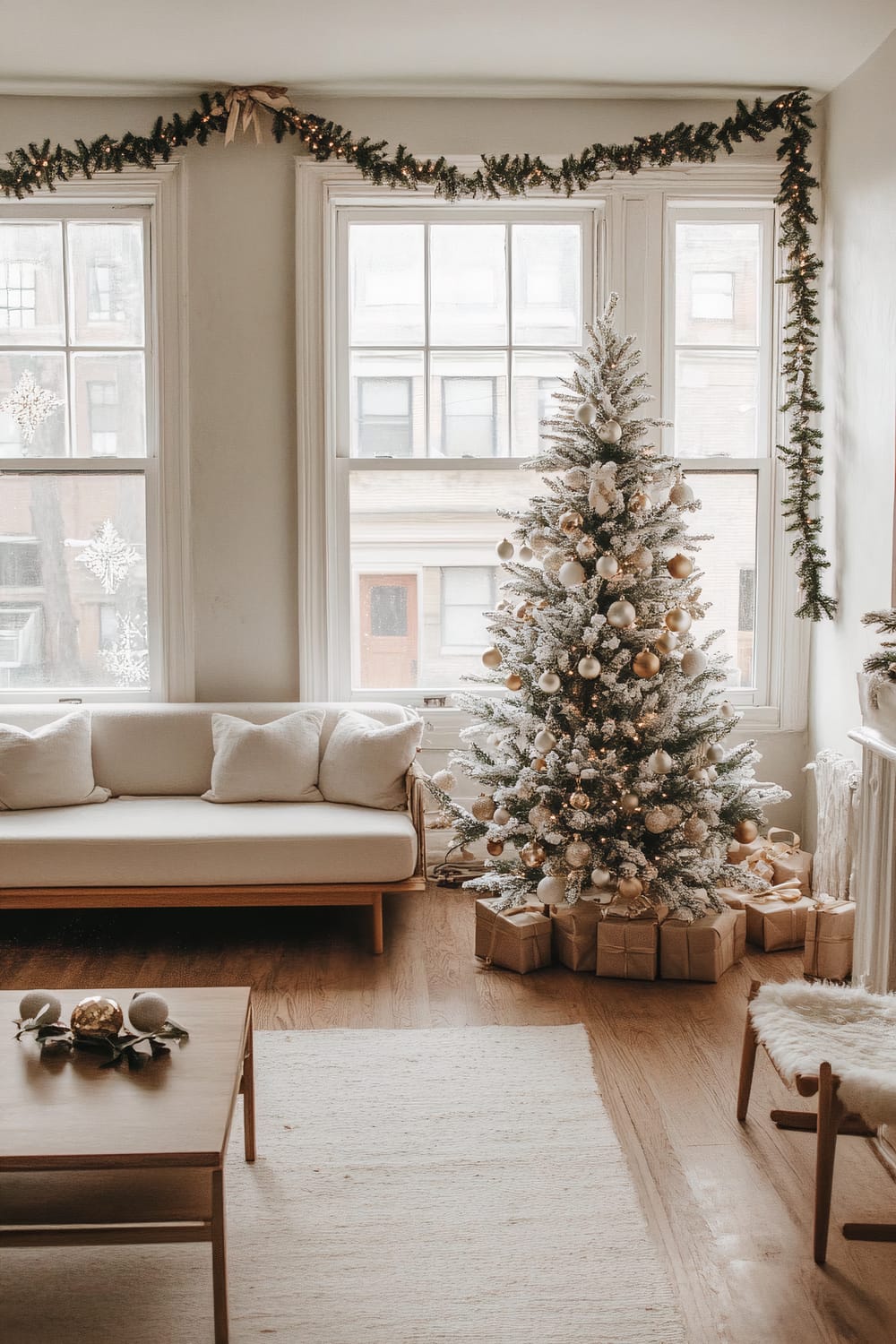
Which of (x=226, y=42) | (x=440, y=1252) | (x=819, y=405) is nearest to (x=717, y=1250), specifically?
(x=440, y=1252)

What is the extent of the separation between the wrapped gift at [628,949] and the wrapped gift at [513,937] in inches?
8.0

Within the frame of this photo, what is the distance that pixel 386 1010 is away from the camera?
3465mm

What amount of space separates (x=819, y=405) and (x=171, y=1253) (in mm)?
3752

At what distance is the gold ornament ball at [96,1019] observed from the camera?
231cm

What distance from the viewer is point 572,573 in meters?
3.66

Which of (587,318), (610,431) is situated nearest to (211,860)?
(610,431)

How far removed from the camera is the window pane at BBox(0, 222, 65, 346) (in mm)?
4730

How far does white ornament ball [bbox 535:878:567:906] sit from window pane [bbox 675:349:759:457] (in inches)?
83.7

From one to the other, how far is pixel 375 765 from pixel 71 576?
1637mm

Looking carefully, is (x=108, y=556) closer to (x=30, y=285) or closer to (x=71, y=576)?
(x=71, y=576)

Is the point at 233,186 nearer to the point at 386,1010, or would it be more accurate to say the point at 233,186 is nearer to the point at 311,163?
the point at 311,163

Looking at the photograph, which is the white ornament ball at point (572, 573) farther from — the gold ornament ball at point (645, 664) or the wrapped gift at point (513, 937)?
the wrapped gift at point (513, 937)

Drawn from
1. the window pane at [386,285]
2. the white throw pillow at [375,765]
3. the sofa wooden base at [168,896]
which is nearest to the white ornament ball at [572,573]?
the white throw pillow at [375,765]

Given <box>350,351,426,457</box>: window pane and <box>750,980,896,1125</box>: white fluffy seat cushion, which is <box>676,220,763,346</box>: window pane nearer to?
<box>350,351,426,457</box>: window pane
